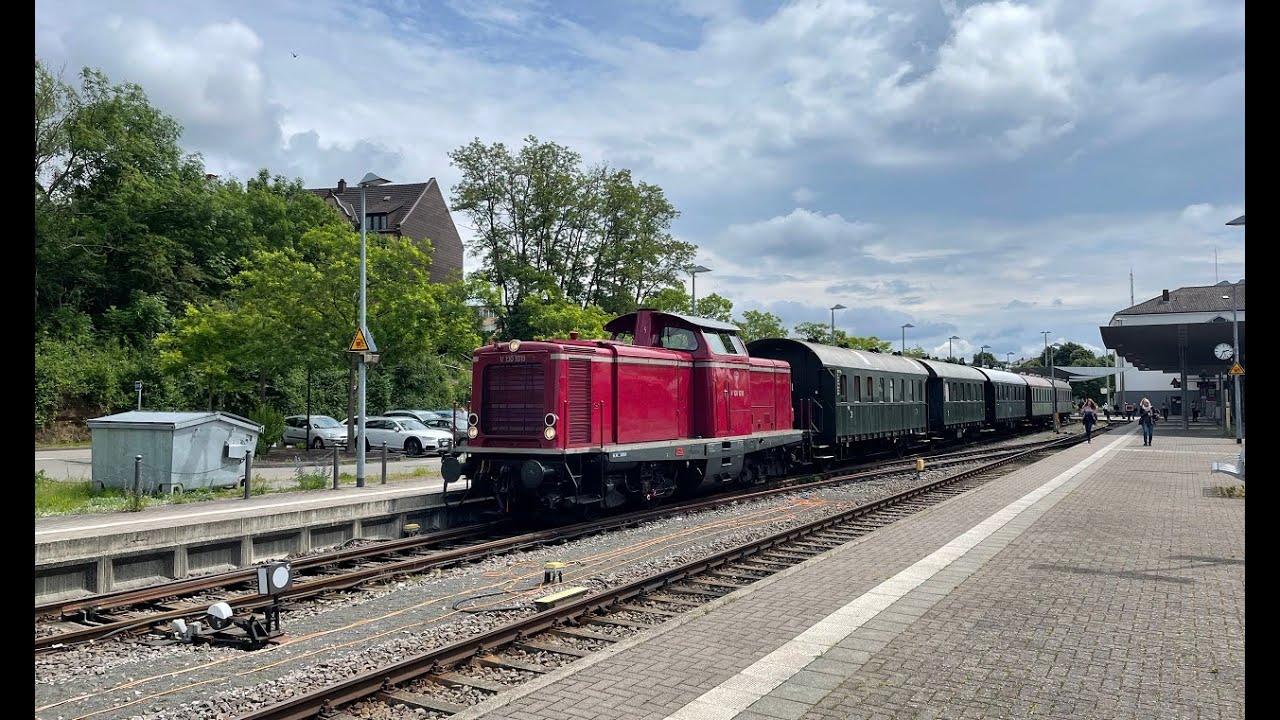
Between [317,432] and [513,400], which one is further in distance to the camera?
[317,432]

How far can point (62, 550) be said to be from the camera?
9508 millimetres

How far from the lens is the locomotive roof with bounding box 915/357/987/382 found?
2978 centimetres

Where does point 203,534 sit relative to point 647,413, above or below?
below

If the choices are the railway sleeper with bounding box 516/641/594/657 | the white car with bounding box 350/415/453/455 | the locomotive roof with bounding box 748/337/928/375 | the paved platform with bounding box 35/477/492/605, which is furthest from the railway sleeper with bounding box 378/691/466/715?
the white car with bounding box 350/415/453/455

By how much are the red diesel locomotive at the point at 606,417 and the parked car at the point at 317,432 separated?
19497 mm

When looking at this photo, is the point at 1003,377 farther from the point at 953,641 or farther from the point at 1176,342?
the point at 953,641

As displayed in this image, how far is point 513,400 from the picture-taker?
43.5ft

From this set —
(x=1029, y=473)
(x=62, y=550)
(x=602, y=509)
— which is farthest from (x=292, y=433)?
(x=1029, y=473)

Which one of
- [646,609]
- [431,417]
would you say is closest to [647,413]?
[646,609]

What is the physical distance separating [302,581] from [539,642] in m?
4.08

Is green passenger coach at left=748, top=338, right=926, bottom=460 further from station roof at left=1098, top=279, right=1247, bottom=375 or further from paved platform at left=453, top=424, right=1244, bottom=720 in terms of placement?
station roof at left=1098, top=279, right=1247, bottom=375

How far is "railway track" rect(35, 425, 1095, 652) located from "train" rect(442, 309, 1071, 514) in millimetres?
476

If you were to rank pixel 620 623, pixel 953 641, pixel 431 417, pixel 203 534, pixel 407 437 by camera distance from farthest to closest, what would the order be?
pixel 431 417 < pixel 407 437 < pixel 203 534 < pixel 620 623 < pixel 953 641

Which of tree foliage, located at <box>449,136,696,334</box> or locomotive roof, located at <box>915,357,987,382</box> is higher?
tree foliage, located at <box>449,136,696,334</box>
